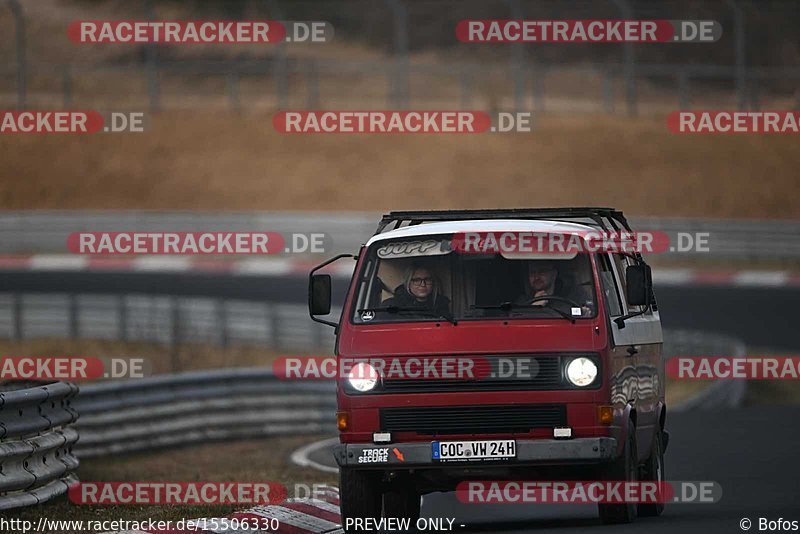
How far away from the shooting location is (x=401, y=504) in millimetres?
12266

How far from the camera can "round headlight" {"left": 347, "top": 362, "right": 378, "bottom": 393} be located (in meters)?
11.1

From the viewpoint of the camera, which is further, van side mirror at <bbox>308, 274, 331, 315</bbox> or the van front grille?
van side mirror at <bbox>308, 274, 331, 315</bbox>

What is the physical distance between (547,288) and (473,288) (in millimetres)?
486

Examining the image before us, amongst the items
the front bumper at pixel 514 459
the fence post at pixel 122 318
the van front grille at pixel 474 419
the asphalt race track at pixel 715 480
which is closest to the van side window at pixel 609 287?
the van front grille at pixel 474 419

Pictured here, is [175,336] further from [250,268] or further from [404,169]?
[404,169]

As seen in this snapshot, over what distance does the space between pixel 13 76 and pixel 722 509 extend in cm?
5726

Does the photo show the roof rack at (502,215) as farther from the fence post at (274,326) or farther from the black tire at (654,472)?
the fence post at (274,326)

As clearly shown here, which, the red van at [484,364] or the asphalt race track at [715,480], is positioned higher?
the red van at [484,364]

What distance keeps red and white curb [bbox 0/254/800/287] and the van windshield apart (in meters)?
24.6

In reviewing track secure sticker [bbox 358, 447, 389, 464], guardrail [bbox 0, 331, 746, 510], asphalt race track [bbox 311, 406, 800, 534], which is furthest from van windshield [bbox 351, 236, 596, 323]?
guardrail [bbox 0, 331, 746, 510]

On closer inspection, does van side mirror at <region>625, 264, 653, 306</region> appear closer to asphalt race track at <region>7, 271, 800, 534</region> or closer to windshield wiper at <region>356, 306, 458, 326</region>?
windshield wiper at <region>356, 306, 458, 326</region>

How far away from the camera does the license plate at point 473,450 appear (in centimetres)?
1089

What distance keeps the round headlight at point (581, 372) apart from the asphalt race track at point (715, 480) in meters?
0.98

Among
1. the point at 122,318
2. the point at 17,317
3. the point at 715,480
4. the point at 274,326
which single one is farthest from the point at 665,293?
the point at 715,480
